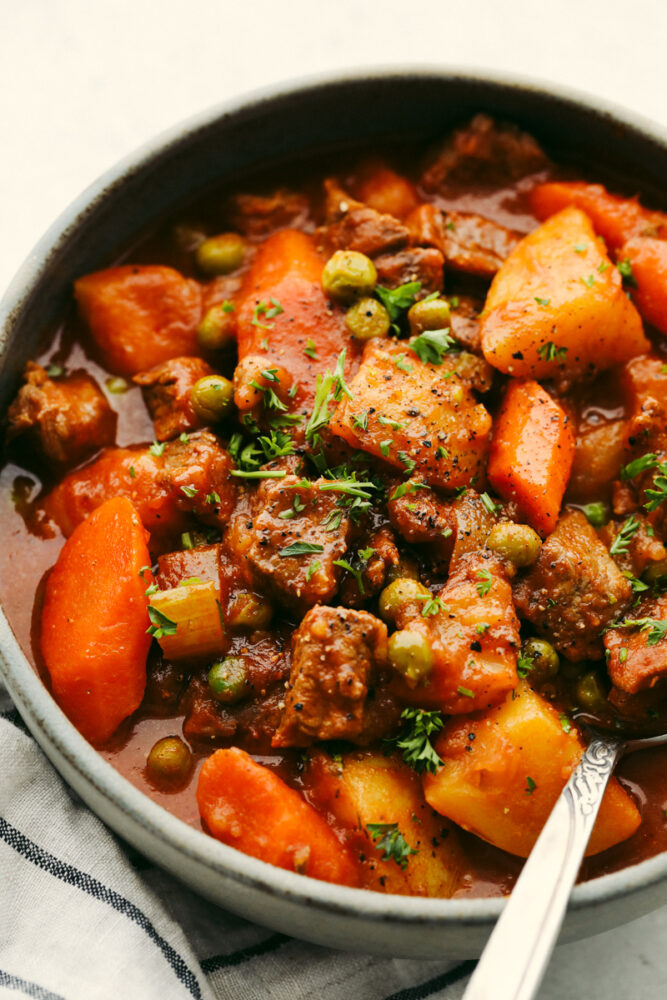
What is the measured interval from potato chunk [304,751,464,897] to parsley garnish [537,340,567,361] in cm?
157

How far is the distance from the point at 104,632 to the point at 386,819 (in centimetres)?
113

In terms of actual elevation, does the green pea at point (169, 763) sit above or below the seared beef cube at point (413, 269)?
below

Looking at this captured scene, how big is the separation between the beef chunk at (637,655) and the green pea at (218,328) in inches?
72.8

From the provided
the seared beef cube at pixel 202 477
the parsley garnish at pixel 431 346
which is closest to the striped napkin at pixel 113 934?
the seared beef cube at pixel 202 477

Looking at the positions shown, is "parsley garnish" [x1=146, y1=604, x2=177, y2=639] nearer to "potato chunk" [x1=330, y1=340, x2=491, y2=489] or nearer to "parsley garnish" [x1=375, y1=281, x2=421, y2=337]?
"potato chunk" [x1=330, y1=340, x2=491, y2=489]

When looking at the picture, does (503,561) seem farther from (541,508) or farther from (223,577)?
(223,577)

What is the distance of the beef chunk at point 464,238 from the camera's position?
418 centimetres

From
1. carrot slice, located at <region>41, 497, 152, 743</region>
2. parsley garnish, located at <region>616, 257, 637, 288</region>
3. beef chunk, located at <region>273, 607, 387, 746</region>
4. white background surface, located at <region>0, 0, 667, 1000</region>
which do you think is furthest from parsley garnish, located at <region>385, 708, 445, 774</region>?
white background surface, located at <region>0, 0, 667, 1000</region>

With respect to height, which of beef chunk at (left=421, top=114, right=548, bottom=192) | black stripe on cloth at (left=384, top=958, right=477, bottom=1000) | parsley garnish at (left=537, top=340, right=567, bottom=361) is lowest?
black stripe on cloth at (left=384, top=958, right=477, bottom=1000)

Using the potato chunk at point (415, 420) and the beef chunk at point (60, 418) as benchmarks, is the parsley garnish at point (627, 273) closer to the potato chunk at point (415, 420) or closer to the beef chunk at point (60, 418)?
the potato chunk at point (415, 420)

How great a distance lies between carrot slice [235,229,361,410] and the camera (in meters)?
3.91

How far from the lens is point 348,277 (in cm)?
395

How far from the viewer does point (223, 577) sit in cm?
372

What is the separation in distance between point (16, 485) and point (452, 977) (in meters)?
2.45
